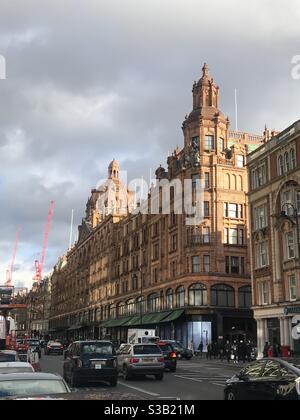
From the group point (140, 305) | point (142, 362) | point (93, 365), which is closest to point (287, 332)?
point (142, 362)

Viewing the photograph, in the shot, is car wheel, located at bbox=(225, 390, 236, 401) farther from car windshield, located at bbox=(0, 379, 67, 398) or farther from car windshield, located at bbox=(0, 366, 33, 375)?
car windshield, located at bbox=(0, 379, 67, 398)

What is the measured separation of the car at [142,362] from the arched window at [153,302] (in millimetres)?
46447

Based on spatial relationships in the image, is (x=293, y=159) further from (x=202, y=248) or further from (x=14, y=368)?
(x=14, y=368)

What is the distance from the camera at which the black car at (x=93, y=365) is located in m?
21.4

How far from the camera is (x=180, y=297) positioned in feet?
211

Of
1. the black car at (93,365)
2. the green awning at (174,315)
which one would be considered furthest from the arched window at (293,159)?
the black car at (93,365)

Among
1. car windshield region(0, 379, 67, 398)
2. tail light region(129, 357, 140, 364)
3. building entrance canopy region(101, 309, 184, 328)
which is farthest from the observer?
building entrance canopy region(101, 309, 184, 328)

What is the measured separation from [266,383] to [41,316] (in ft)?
581

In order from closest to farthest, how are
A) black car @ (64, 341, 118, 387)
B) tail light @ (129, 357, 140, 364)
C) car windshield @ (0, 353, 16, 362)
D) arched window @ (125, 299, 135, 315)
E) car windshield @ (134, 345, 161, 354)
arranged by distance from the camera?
car windshield @ (0, 353, 16, 362), black car @ (64, 341, 118, 387), tail light @ (129, 357, 140, 364), car windshield @ (134, 345, 161, 354), arched window @ (125, 299, 135, 315)

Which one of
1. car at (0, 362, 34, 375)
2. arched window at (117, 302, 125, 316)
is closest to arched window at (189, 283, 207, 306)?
arched window at (117, 302, 125, 316)

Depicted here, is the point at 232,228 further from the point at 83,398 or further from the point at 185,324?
the point at 83,398

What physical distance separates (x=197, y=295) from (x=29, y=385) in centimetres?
5470

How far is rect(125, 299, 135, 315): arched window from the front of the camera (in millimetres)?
81812

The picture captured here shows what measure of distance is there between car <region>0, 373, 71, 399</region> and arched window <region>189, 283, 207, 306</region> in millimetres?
53889
